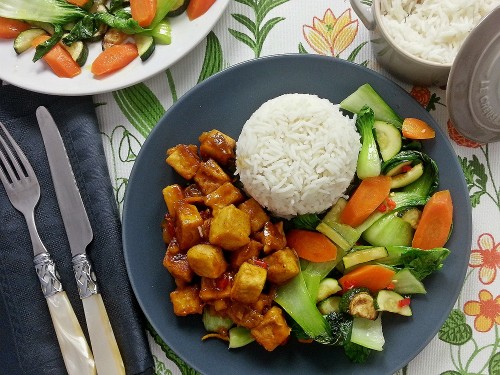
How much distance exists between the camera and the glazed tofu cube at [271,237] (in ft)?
7.34

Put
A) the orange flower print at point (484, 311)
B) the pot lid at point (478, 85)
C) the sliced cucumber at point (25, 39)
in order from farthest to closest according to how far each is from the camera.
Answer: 1. the sliced cucumber at point (25, 39)
2. the orange flower print at point (484, 311)
3. the pot lid at point (478, 85)

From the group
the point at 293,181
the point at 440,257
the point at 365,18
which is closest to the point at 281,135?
the point at 293,181

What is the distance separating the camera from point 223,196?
2293mm

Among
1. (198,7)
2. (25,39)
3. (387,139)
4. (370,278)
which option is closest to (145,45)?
(198,7)

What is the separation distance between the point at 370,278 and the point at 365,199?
0.29m

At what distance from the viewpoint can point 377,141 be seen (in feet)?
7.70

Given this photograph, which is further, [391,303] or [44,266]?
[44,266]

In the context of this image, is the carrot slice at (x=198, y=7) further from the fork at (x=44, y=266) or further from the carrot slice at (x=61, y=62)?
the fork at (x=44, y=266)

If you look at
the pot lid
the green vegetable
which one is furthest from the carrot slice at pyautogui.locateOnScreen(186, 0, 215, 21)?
the pot lid

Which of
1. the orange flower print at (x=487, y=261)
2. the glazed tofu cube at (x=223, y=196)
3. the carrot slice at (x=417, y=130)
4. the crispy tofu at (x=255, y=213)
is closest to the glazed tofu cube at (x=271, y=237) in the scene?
the crispy tofu at (x=255, y=213)

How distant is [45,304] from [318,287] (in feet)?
3.49

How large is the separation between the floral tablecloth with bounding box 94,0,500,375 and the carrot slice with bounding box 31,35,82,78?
0.15m

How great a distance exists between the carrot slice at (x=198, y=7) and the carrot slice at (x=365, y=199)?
938 millimetres

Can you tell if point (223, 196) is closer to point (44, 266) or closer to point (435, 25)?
point (44, 266)
